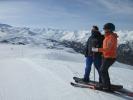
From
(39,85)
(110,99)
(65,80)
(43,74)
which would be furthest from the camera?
(43,74)

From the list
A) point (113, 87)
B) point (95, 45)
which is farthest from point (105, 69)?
point (95, 45)

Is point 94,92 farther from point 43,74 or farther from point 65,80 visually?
point 43,74

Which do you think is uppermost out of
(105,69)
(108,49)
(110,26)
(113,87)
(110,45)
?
(110,26)

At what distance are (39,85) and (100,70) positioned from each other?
115 inches

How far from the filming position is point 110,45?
9.76 meters

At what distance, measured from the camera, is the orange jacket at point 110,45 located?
31.9 feet

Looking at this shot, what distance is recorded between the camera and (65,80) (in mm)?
12539

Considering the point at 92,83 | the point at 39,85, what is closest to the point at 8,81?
the point at 39,85

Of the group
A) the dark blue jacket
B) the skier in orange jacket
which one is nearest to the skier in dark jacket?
the dark blue jacket

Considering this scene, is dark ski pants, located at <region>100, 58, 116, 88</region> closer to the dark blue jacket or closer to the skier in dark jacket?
the skier in dark jacket

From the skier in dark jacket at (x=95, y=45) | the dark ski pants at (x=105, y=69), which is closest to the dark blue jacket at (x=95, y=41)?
the skier in dark jacket at (x=95, y=45)

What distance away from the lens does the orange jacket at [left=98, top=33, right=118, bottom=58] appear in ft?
31.9

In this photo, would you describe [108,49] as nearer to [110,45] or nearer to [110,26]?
[110,45]

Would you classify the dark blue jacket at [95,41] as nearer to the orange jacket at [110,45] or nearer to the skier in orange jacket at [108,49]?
the skier in orange jacket at [108,49]
